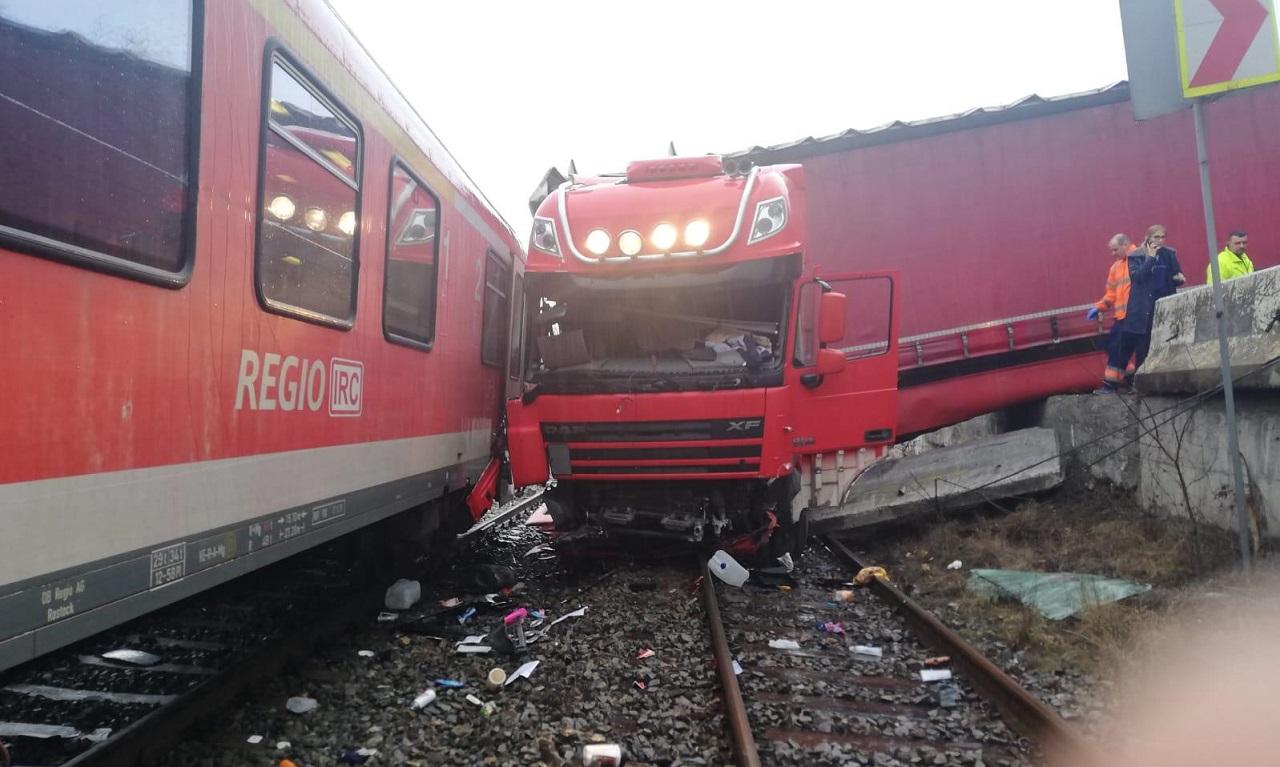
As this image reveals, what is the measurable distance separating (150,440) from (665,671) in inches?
103

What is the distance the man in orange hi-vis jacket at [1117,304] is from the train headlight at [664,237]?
4185mm

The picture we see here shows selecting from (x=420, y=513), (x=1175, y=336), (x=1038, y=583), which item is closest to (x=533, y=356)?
(x=420, y=513)

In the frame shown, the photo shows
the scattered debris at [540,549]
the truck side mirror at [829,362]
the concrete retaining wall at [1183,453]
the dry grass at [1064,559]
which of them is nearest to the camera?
the dry grass at [1064,559]

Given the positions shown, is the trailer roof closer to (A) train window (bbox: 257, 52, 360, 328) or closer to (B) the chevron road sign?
(B) the chevron road sign

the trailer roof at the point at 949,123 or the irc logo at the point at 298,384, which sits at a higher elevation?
the trailer roof at the point at 949,123

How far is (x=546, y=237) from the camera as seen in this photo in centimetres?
586

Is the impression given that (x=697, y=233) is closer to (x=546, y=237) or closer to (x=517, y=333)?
(x=546, y=237)

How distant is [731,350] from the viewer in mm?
5555

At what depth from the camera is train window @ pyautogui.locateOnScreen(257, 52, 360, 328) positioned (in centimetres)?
314

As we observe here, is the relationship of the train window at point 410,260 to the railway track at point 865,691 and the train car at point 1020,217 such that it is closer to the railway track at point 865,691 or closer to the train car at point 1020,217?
the railway track at point 865,691

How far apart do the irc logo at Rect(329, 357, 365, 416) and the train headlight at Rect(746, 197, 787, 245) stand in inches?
114

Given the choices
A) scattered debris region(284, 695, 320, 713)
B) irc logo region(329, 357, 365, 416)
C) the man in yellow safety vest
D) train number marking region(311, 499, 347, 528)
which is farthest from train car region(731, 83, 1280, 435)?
scattered debris region(284, 695, 320, 713)

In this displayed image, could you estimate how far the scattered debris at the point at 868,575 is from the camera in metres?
5.77

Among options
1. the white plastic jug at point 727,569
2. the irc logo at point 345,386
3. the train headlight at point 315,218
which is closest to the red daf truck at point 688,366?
the white plastic jug at point 727,569
